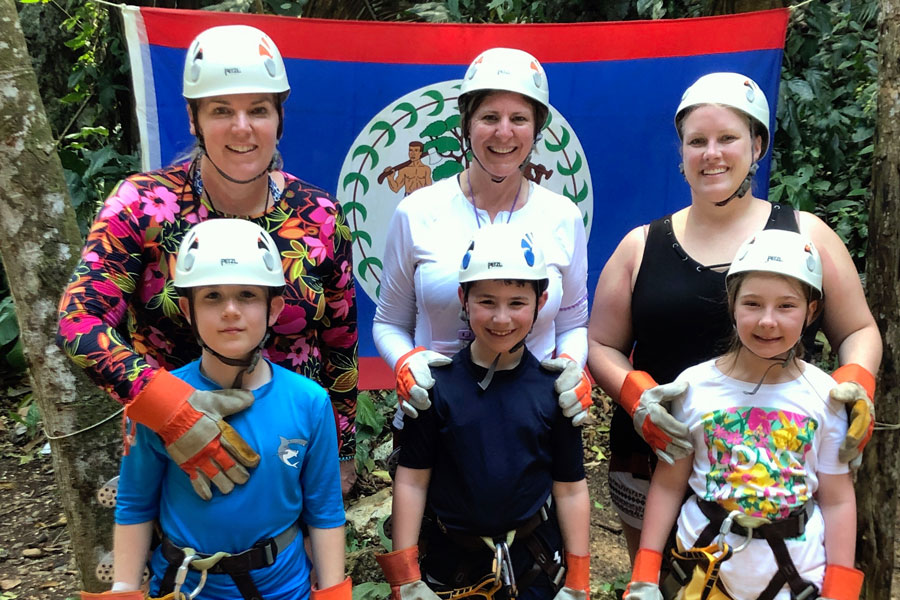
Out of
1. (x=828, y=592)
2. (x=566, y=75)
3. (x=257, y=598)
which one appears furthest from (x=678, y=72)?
(x=257, y=598)

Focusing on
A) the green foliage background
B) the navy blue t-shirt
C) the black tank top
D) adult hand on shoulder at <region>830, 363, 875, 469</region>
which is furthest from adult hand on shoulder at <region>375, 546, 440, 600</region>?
the green foliage background

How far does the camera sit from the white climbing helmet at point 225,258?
7.92ft

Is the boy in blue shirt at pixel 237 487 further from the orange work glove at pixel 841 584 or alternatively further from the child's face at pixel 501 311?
the orange work glove at pixel 841 584

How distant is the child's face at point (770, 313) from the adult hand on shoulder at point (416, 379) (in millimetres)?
1020

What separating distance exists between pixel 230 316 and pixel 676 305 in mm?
1620

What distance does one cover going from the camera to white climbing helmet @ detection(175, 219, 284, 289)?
2414 millimetres

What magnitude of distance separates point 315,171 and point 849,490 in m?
3.17

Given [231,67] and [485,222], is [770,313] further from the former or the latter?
[231,67]

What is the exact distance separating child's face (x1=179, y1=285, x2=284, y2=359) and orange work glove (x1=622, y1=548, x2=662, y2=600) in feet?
4.93

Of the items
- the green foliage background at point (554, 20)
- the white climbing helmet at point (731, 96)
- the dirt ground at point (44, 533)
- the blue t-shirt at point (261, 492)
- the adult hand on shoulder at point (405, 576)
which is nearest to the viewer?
the blue t-shirt at point (261, 492)

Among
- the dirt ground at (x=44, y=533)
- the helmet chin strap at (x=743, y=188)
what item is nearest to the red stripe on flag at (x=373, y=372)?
the dirt ground at (x=44, y=533)

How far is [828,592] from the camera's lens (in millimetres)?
2641

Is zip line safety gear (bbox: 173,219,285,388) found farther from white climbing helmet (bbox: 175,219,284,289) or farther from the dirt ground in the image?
the dirt ground

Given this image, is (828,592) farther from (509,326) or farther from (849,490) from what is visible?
(509,326)
